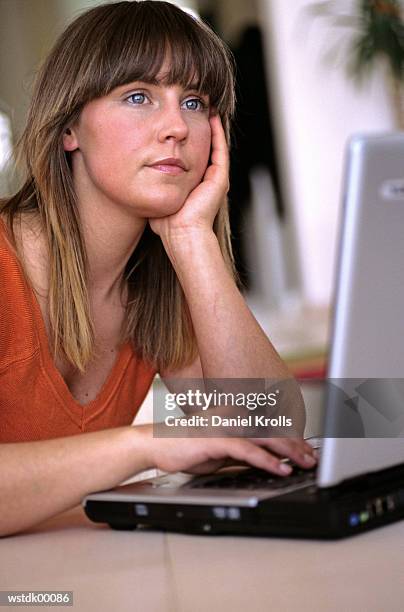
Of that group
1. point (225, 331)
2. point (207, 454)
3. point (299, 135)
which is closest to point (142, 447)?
point (207, 454)

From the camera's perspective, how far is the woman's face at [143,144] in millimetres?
1452

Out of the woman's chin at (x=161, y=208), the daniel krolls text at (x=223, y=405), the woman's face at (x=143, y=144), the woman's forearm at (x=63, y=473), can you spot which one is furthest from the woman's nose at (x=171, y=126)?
the woman's forearm at (x=63, y=473)

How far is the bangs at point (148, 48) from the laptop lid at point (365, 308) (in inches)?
28.7

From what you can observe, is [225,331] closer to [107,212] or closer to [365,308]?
[107,212]

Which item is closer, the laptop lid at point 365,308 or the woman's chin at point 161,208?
the laptop lid at point 365,308

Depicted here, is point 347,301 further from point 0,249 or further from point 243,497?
point 0,249

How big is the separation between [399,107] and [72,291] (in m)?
5.68

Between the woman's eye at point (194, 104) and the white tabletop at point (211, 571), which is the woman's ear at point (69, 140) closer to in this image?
the woman's eye at point (194, 104)

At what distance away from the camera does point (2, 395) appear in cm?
Answer: 142

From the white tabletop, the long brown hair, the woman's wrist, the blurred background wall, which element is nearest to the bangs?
the long brown hair

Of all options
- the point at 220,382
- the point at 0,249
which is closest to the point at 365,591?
the point at 220,382

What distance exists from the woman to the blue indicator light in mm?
544

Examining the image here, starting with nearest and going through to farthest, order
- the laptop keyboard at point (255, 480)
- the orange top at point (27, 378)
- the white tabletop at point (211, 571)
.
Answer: the white tabletop at point (211, 571), the laptop keyboard at point (255, 480), the orange top at point (27, 378)

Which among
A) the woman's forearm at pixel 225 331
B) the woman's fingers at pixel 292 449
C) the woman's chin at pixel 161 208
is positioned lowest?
the woman's fingers at pixel 292 449
